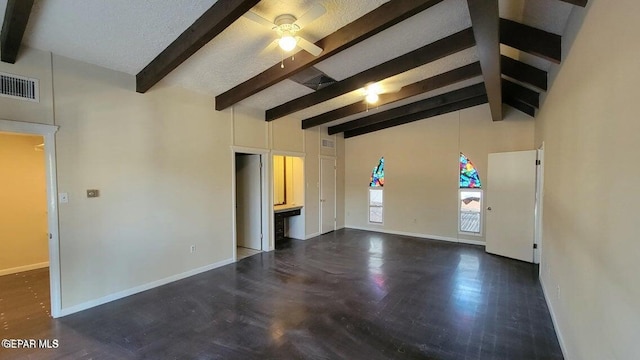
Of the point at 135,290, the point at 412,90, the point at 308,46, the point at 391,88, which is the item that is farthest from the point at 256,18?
the point at 135,290

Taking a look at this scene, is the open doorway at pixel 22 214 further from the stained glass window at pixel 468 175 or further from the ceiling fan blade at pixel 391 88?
the stained glass window at pixel 468 175

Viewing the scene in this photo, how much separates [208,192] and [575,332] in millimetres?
4597

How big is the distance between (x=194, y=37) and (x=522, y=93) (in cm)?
521

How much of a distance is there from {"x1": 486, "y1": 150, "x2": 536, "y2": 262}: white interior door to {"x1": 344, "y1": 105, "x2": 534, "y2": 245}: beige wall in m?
0.80

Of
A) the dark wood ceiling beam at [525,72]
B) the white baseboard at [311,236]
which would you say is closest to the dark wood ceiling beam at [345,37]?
the dark wood ceiling beam at [525,72]

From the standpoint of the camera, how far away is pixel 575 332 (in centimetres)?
214

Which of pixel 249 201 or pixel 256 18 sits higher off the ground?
pixel 256 18

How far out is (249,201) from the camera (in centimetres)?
598

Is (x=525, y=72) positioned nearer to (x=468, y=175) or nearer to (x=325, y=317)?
(x=468, y=175)

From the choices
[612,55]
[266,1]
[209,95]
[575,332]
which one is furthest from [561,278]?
[209,95]

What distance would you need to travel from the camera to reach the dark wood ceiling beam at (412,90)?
13.7ft

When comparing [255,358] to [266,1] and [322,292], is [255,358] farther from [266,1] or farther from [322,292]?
[266,1]

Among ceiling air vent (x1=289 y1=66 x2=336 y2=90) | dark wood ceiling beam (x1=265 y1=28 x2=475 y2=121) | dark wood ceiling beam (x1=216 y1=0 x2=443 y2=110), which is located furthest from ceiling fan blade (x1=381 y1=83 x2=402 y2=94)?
dark wood ceiling beam (x1=216 y1=0 x2=443 y2=110)

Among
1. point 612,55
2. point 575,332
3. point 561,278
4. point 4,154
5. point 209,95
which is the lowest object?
point 575,332
